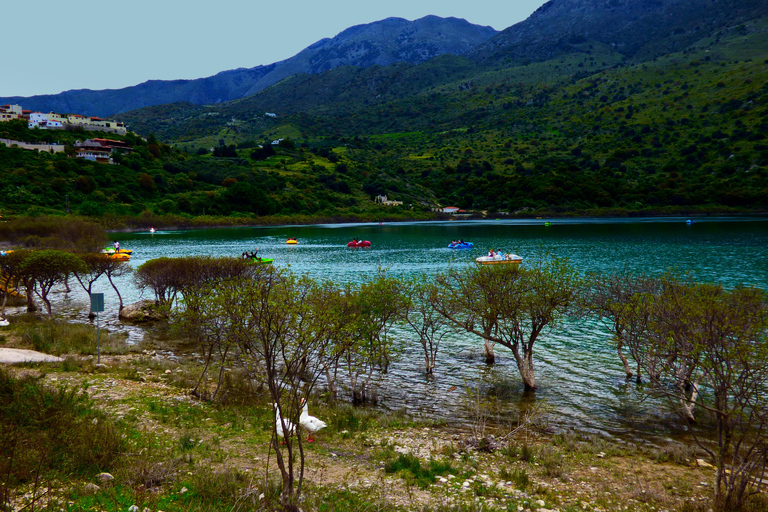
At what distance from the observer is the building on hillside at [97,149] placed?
15638 cm

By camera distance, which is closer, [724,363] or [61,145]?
[724,363]

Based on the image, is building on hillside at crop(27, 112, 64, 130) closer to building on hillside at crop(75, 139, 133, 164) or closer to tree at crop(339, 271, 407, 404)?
building on hillside at crop(75, 139, 133, 164)

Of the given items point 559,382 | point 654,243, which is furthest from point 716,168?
point 559,382

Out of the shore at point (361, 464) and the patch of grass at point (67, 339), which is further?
the patch of grass at point (67, 339)

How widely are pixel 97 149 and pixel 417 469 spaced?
187986mm

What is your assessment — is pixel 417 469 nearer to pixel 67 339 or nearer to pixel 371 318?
pixel 371 318

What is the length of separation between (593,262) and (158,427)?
60.4 metres

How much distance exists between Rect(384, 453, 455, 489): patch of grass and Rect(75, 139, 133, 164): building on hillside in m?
179

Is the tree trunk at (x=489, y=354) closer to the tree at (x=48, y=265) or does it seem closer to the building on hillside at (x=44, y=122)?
the tree at (x=48, y=265)

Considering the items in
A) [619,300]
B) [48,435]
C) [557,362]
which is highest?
[619,300]

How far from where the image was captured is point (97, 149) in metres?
160

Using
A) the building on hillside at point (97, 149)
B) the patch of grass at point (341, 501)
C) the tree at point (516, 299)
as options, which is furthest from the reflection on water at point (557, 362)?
the building on hillside at point (97, 149)

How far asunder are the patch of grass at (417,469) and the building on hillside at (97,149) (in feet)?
588

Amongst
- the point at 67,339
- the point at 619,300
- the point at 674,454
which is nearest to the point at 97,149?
the point at 67,339
